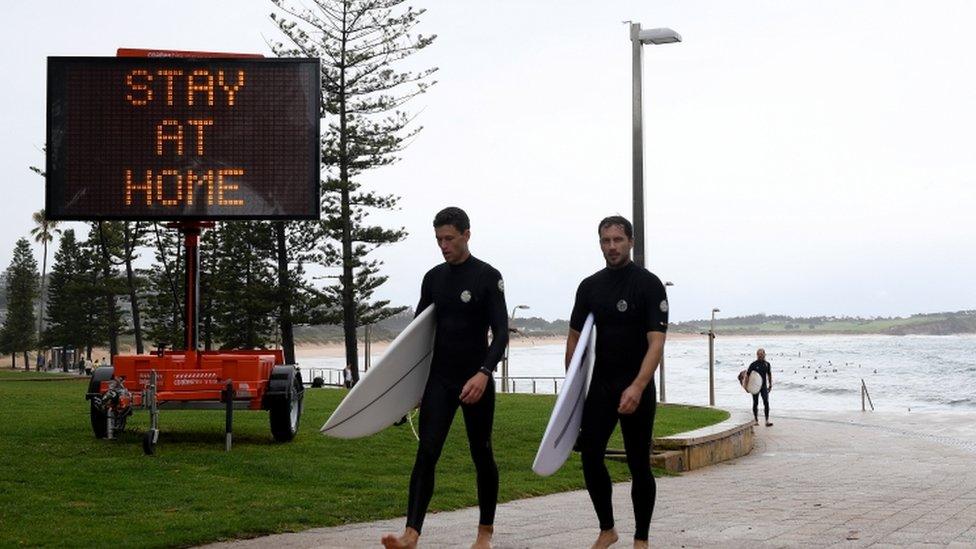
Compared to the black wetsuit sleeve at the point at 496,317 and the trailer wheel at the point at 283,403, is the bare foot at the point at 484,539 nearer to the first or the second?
the black wetsuit sleeve at the point at 496,317

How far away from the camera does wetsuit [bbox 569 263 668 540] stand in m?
6.42

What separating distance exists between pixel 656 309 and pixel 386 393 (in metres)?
1.65

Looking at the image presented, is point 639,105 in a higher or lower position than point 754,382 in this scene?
higher

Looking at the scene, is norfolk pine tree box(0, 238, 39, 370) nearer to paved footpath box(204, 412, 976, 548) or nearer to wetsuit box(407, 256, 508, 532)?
paved footpath box(204, 412, 976, 548)

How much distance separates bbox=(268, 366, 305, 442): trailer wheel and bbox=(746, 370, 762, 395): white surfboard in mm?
14896

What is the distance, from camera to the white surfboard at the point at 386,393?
6945 mm

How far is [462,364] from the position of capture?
6629 millimetres

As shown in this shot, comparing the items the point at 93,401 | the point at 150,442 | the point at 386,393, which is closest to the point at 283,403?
the point at 150,442

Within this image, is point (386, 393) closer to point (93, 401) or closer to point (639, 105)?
point (93, 401)

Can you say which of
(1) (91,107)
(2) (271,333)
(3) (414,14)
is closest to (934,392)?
(2) (271,333)

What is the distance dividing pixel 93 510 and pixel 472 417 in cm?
350

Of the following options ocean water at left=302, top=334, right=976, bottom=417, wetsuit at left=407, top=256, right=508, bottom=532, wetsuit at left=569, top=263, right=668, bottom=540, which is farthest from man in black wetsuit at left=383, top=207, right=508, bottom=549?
ocean water at left=302, top=334, right=976, bottom=417

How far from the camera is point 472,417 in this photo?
21.6 ft

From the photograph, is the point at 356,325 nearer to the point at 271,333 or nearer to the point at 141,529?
the point at 271,333
